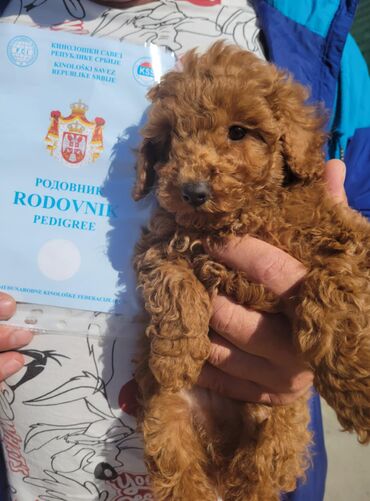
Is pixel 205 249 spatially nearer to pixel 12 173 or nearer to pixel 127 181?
pixel 127 181

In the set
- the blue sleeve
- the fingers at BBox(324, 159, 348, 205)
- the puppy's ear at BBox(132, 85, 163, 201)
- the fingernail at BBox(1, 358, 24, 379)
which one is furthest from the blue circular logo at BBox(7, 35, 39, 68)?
the blue sleeve

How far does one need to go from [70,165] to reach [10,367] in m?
0.90

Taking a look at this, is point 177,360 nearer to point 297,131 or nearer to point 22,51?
point 297,131

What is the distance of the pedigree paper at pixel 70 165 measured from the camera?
6.74ft

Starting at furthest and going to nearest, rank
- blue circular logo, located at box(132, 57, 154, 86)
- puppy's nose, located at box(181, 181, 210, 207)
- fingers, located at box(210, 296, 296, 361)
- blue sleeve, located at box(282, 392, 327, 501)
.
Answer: blue sleeve, located at box(282, 392, 327, 501)
blue circular logo, located at box(132, 57, 154, 86)
fingers, located at box(210, 296, 296, 361)
puppy's nose, located at box(181, 181, 210, 207)

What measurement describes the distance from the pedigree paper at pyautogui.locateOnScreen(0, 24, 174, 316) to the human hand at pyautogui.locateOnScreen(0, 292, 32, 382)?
77 mm

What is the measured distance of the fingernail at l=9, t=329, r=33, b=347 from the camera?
6.40 feet

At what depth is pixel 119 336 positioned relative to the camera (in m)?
2.04

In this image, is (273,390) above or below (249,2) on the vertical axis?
below

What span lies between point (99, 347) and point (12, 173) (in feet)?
2.79

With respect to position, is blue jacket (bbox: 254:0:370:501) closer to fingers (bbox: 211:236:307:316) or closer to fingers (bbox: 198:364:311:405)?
fingers (bbox: 198:364:311:405)

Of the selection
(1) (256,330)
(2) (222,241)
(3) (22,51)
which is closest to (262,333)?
(1) (256,330)

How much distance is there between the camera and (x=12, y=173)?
6.78 feet

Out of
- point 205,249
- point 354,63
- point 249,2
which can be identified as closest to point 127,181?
point 205,249
